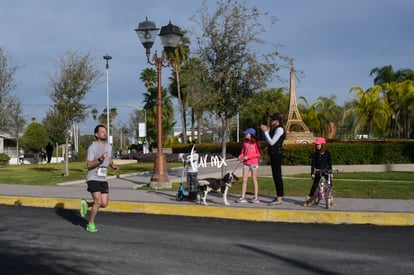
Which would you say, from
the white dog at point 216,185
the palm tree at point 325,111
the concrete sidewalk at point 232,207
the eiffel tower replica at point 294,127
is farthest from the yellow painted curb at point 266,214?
the palm tree at point 325,111

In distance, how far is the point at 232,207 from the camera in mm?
9859

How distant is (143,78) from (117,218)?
62.8 metres

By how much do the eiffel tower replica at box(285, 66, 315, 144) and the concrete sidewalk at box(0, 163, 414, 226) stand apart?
2157 cm

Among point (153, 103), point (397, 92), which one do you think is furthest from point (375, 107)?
point (153, 103)

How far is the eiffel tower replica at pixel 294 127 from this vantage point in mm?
34031

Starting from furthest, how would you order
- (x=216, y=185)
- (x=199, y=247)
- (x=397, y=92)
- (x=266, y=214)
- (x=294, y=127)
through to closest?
(x=397, y=92), (x=294, y=127), (x=216, y=185), (x=266, y=214), (x=199, y=247)

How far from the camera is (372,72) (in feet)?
195

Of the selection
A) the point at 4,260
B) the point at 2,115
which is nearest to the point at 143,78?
the point at 2,115

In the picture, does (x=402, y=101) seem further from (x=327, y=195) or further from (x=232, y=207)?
(x=232, y=207)

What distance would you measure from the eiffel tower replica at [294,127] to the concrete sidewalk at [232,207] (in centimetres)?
2157

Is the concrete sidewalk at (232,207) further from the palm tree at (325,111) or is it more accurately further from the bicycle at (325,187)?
the palm tree at (325,111)

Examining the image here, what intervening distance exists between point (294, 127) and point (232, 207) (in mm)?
27967

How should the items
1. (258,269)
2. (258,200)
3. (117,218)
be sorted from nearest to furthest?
(258,269) → (117,218) → (258,200)

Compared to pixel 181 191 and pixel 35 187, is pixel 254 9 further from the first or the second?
pixel 35 187
